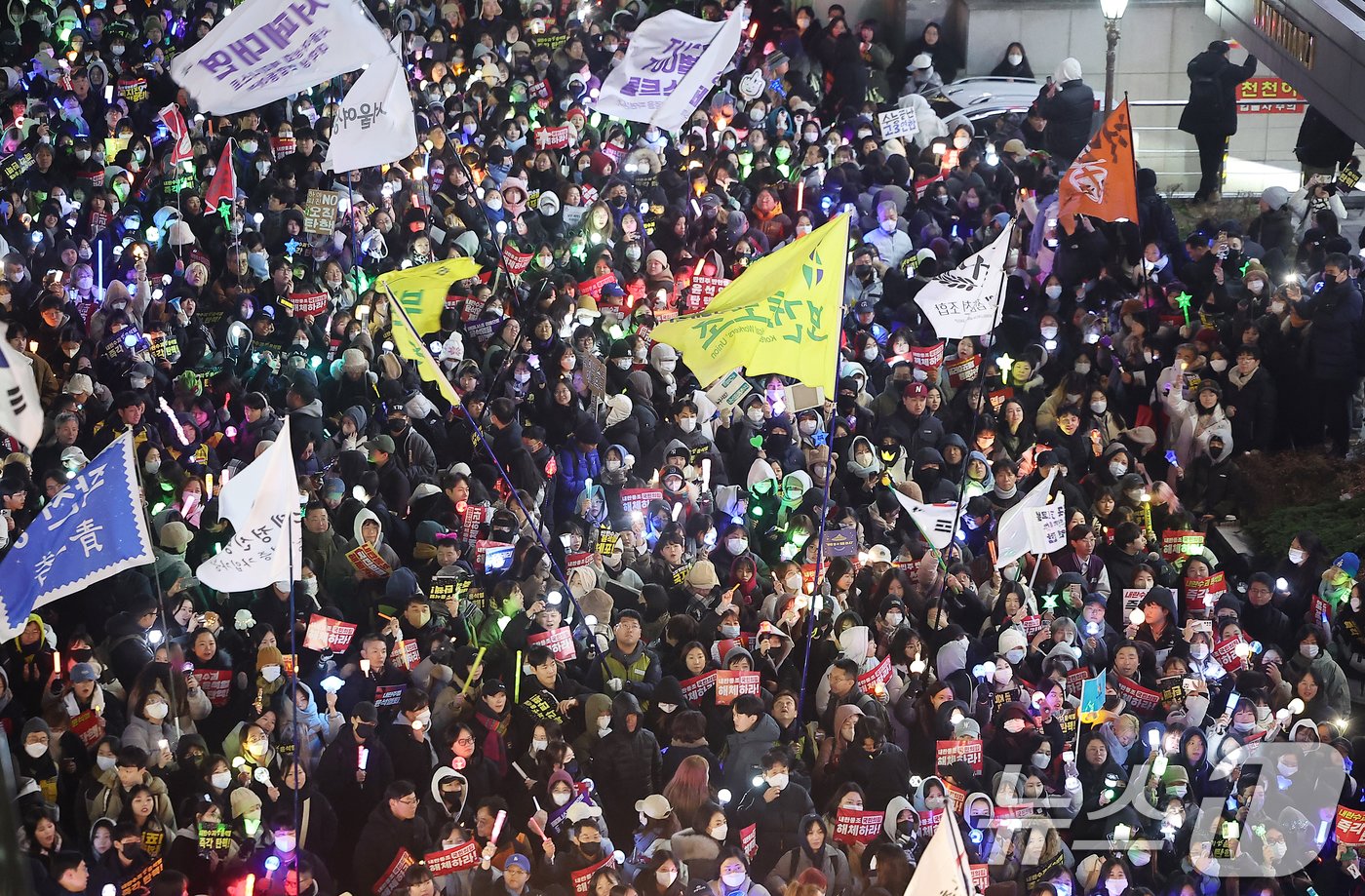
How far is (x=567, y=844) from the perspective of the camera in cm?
917

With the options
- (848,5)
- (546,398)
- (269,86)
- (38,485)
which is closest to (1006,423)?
(546,398)

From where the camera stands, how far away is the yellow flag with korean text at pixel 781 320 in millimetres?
10469

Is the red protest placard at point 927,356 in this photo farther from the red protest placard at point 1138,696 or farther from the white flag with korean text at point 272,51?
the white flag with korean text at point 272,51

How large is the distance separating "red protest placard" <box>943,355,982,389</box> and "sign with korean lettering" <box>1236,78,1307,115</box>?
7.92 metres

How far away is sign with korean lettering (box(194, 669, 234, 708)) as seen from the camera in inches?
404

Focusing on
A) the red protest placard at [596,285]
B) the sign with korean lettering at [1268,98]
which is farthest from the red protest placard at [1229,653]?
the sign with korean lettering at [1268,98]

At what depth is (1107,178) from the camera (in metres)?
15.2

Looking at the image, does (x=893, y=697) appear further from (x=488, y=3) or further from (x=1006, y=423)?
(x=488, y=3)

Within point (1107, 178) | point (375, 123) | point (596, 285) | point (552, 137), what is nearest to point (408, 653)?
point (375, 123)

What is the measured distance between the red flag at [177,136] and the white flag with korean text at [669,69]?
4022 mm

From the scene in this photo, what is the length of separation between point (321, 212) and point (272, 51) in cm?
391

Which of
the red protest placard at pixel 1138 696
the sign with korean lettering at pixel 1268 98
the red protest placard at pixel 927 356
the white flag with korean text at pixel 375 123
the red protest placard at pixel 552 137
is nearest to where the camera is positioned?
the red protest placard at pixel 1138 696

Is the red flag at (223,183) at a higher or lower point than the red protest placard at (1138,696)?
higher

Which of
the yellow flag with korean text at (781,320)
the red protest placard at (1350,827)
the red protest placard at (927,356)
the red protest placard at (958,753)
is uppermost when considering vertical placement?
the yellow flag with korean text at (781,320)
